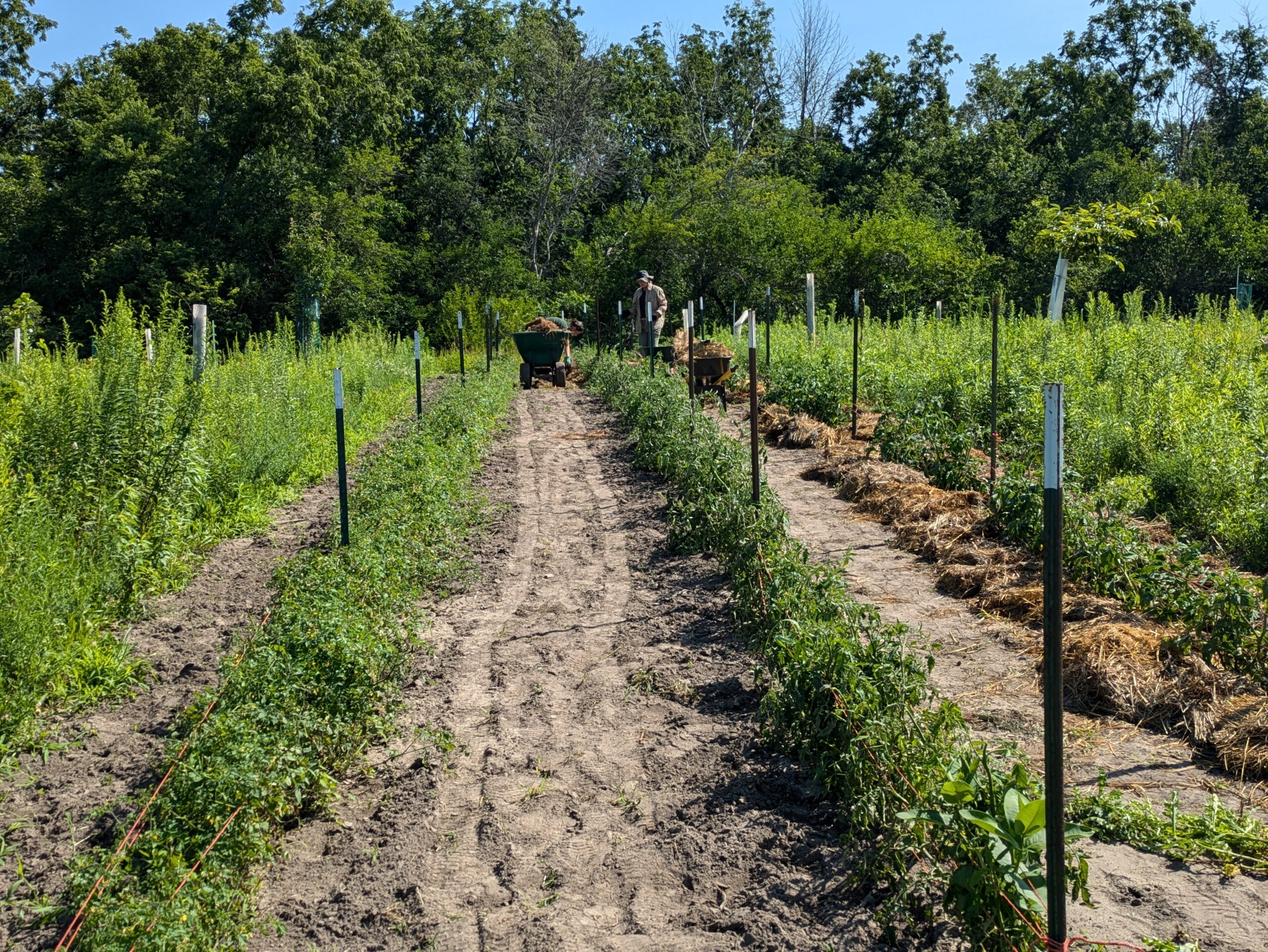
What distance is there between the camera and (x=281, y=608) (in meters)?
5.68

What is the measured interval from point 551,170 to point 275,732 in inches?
1396

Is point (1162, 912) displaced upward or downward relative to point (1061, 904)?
downward

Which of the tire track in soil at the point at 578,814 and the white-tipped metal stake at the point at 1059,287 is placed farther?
the white-tipped metal stake at the point at 1059,287

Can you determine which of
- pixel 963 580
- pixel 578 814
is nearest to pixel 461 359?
pixel 963 580

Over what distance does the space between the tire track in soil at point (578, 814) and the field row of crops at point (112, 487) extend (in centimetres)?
185

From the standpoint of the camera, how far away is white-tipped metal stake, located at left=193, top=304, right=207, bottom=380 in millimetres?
9477

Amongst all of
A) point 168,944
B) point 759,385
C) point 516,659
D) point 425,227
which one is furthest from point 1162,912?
point 425,227

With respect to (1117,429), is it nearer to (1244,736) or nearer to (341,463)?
(1244,736)

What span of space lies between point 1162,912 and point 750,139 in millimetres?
41206

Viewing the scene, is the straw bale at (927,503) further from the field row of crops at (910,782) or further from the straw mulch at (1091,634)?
the field row of crops at (910,782)

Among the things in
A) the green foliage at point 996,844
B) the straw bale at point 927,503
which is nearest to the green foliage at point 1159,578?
the straw bale at point 927,503

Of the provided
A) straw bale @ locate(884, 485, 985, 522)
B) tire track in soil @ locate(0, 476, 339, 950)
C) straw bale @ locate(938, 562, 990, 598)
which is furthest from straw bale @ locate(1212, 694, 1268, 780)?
tire track in soil @ locate(0, 476, 339, 950)

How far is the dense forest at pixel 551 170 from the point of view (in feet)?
96.3

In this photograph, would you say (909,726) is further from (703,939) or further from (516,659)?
(516,659)
